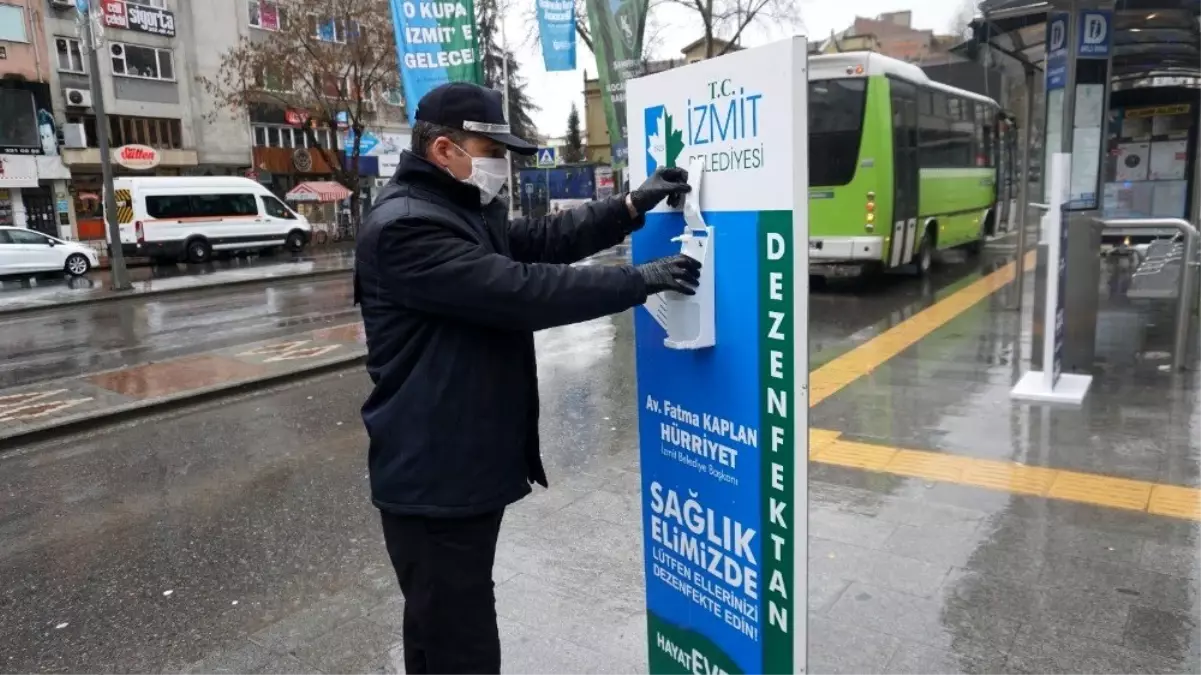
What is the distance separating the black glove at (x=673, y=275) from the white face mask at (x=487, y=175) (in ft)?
1.91

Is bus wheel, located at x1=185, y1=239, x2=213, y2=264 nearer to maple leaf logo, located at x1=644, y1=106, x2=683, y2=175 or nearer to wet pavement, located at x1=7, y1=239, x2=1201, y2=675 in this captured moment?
wet pavement, located at x1=7, y1=239, x2=1201, y2=675

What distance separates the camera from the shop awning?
35125mm

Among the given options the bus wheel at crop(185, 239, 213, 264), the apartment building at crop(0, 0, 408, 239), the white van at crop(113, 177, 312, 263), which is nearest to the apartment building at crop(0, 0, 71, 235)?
the apartment building at crop(0, 0, 408, 239)

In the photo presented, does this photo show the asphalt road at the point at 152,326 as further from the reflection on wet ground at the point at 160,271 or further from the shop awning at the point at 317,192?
the shop awning at the point at 317,192

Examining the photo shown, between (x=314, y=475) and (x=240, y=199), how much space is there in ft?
80.7

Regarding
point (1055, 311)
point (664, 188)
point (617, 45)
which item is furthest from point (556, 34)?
point (664, 188)

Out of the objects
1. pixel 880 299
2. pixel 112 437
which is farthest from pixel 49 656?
pixel 880 299

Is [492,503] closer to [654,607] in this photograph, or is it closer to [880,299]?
[654,607]

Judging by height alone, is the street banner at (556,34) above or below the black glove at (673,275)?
above

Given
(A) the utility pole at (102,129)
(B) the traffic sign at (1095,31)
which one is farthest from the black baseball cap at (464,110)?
(A) the utility pole at (102,129)

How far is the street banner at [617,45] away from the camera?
14125 mm

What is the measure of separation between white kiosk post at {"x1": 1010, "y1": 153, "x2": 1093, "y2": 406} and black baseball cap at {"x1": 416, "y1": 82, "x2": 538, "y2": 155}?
5032mm

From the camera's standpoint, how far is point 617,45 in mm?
14234

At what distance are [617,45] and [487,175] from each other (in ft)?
41.4
